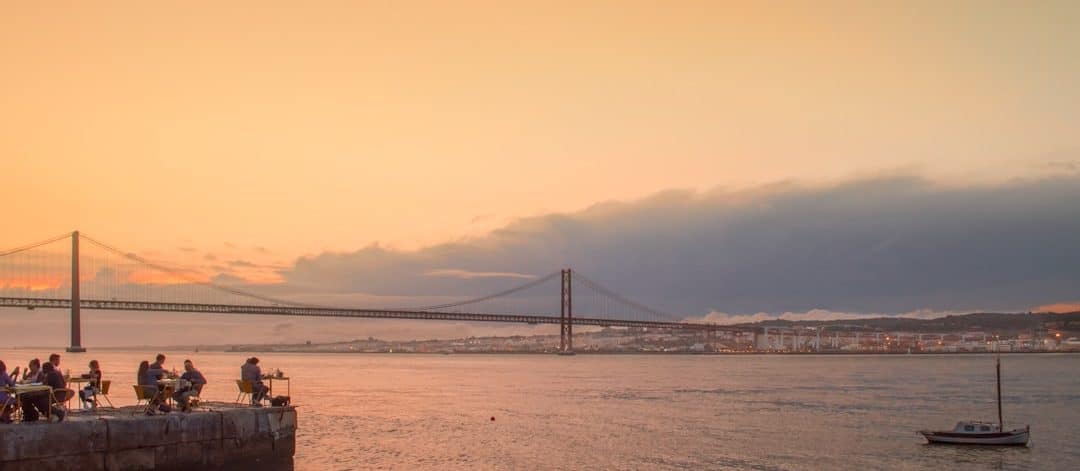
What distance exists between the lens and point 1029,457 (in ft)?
101

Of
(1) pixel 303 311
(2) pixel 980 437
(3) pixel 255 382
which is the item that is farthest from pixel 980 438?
(1) pixel 303 311

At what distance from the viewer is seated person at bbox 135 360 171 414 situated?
1811cm

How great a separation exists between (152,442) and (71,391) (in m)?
1.69

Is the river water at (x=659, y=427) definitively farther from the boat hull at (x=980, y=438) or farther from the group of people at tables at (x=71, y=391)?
the group of people at tables at (x=71, y=391)

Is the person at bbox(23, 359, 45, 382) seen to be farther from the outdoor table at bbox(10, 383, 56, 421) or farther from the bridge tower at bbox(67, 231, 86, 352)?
the bridge tower at bbox(67, 231, 86, 352)

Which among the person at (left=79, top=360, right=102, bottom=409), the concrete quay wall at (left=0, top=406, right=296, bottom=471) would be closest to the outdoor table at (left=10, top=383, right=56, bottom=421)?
the concrete quay wall at (left=0, top=406, right=296, bottom=471)

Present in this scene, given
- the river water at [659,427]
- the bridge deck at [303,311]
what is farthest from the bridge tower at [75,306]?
the river water at [659,427]

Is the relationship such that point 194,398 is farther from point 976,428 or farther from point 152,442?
point 976,428

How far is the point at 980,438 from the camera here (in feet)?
108

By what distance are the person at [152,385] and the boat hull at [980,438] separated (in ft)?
80.7

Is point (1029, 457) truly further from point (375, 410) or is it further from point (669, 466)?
point (375, 410)

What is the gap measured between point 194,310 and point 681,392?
57153mm

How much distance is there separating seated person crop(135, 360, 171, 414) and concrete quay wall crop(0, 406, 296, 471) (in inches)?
17.4

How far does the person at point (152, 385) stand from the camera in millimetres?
18109
